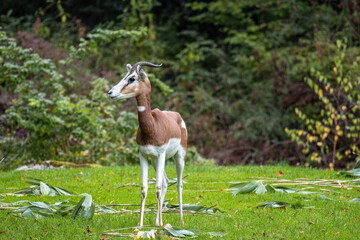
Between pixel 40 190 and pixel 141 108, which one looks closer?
pixel 141 108

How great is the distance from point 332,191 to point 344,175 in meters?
1.55

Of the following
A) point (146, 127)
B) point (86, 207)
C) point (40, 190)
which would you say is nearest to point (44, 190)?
point (40, 190)

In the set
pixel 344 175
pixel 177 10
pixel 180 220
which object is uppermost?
pixel 177 10


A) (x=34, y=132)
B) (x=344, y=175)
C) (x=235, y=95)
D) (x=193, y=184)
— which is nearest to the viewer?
(x=193, y=184)

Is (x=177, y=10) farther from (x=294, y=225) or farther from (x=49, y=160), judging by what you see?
(x=294, y=225)

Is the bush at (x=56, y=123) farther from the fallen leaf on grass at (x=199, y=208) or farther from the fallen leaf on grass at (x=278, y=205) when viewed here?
the fallen leaf on grass at (x=278, y=205)

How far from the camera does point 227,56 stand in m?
17.5

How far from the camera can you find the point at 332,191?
23.0ft

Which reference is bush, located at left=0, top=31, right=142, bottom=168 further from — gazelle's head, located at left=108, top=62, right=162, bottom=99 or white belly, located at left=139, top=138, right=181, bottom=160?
gazelle's head, located at left=108, top=62, right=162, bottom=99

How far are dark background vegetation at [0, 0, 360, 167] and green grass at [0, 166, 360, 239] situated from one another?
14.6 ft

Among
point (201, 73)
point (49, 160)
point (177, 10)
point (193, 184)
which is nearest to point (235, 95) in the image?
point (201, 73)

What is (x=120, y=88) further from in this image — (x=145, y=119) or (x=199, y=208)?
(x=199, y=208)

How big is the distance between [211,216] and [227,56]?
41.3 feet

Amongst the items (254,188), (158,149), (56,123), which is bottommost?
(254,188)
